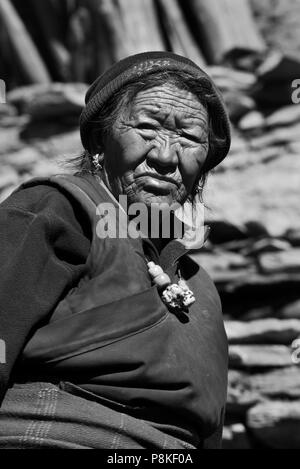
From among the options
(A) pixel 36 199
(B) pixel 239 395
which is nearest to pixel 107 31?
(B) pixel 239 395

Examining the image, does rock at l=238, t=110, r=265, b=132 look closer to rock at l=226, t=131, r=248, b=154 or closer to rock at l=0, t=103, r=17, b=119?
rock at l=226, t=131, r=248, b=154

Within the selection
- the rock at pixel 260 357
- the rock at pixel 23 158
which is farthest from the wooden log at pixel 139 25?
the rock at pixel 260 357

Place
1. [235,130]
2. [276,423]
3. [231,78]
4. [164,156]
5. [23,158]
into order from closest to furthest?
1. [164,156]
2. [276,423]
3. [235,130]
4. [231,78]
5. [23,158]

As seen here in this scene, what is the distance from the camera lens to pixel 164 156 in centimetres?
248

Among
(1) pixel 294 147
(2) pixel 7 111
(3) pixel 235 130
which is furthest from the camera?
(2) pixel 7 111

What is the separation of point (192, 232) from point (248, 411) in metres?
1.97

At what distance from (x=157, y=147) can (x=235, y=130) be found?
3.03m

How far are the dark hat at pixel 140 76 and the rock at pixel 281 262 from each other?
6.67 ft

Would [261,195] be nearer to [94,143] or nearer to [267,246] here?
[267,246]

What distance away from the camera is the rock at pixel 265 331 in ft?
14.8

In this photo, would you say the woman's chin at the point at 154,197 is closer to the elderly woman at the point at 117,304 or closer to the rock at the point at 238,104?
the elderly woman at the point at 117,304

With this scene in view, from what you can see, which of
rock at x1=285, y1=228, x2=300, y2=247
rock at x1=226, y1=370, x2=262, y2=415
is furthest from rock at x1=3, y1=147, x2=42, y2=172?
rock at x1=226, y1=370, x2=262, y2=415

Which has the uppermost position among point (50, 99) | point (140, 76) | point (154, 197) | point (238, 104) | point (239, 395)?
point (140, 76)

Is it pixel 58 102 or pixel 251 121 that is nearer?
pixel 251 121
